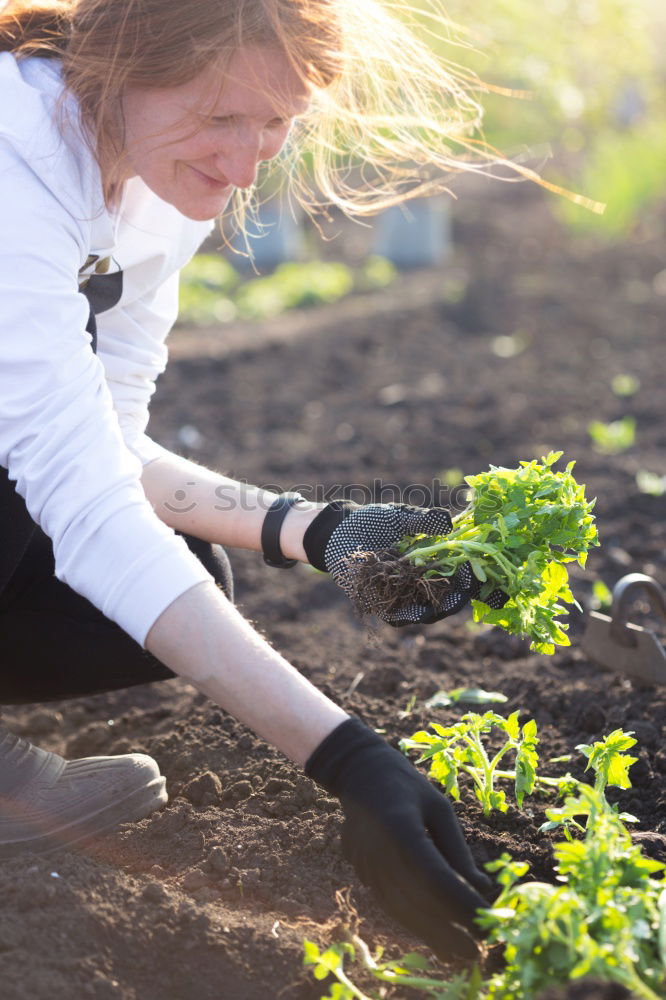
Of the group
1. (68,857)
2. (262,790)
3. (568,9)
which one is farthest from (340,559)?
(568,9)

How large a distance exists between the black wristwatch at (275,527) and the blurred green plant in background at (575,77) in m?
4.29

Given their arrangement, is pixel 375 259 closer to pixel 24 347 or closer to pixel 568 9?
pixel 568 9

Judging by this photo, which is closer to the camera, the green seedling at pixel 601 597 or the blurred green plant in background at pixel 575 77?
the green seedling at pixel 601 597

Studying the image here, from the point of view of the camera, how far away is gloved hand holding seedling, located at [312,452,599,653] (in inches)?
72.6

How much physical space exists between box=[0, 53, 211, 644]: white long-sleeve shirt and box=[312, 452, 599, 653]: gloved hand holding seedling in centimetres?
45

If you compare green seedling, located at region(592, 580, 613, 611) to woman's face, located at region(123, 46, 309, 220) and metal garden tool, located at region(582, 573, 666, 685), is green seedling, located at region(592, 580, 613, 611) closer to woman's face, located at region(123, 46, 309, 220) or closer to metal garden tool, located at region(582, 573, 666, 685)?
metal garden tool, located at region(582, 573, 666, 685)

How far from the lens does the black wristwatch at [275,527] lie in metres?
2.22

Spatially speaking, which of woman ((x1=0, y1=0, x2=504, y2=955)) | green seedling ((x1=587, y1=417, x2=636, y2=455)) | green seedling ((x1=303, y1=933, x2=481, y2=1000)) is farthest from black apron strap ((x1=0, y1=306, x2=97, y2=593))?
green seedling ((x1=587, y1=417, x2=636, y2=455))

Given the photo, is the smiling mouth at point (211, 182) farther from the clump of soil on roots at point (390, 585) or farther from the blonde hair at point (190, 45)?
the clump of soil on roots at point (390, 585)

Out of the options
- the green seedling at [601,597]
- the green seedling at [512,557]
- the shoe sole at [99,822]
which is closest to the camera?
the green seedling at [512,557]

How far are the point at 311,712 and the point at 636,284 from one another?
614cm

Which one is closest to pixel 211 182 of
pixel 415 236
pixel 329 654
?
pixel 329 654

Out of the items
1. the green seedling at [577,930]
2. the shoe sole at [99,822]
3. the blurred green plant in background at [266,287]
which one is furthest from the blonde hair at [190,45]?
the blurred green plant in background at [266,287]

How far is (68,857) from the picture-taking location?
1.86m
